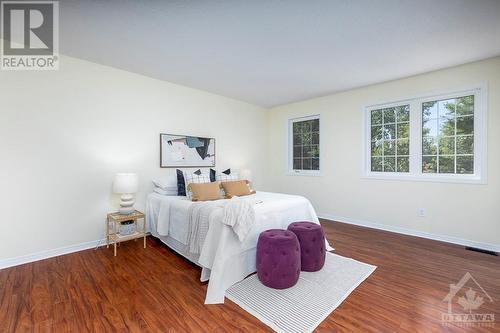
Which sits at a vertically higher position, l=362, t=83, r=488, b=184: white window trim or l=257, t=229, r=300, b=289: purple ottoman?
l=362, t=83, r=488, b=184: white window trim

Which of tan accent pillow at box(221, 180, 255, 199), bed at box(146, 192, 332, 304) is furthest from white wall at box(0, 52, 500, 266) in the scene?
tan accent pillow at box(221, 180, 255, 199)

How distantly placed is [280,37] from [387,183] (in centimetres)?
298

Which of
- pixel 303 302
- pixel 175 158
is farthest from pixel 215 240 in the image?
pixel 175 158

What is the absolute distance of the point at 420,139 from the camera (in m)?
3.61

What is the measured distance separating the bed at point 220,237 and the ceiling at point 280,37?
1.85m

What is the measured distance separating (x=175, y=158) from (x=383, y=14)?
3339mm

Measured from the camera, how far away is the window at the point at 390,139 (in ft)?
12.4

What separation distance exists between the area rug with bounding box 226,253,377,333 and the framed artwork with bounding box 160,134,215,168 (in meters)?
2.38

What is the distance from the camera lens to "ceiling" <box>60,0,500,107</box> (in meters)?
2.02

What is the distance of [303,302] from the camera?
75.3 inches

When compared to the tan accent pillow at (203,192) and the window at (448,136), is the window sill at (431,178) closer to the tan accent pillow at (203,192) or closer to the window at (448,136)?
the window at (448,136)

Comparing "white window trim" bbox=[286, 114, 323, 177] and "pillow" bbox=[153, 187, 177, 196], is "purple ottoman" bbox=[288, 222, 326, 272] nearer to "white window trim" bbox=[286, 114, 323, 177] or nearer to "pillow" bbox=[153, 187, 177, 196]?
"pillow" bbox=[153, 187, 177, 196]

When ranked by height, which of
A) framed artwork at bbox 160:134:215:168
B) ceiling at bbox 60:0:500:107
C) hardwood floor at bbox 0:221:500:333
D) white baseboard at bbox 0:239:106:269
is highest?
ceiling at bbox 60:0:500:107

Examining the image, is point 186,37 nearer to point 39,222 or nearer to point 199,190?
point 199,190
